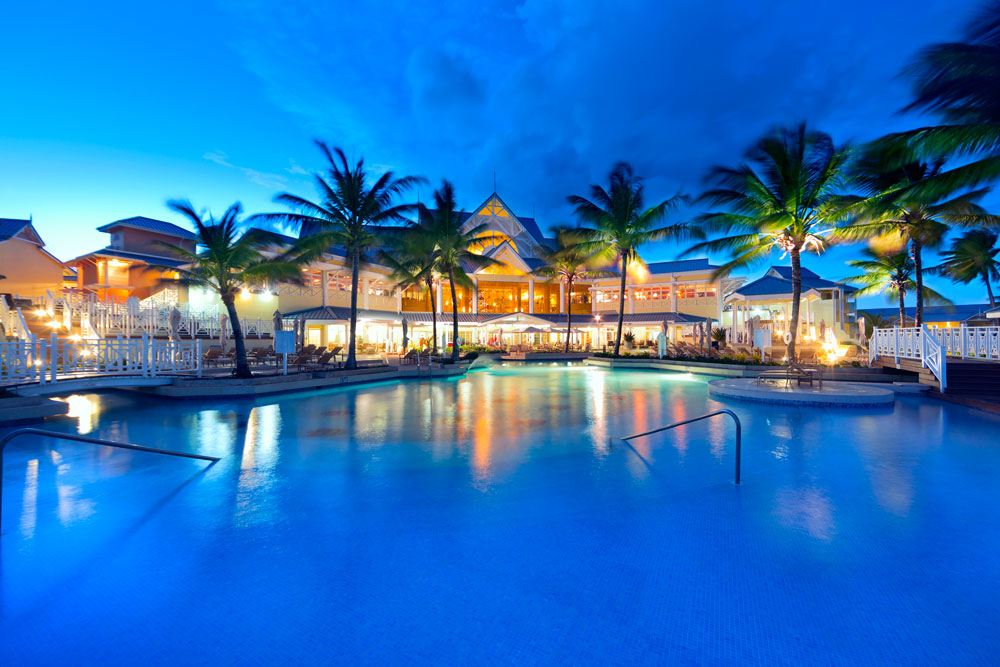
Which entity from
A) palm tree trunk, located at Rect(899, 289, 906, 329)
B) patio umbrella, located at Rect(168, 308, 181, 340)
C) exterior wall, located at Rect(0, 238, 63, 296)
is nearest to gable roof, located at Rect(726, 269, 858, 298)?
palm tree trunk, located at Rect(899, 289, 906, 329)

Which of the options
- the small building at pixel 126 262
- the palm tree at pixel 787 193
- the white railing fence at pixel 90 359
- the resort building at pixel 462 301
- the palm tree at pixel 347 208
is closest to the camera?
the white railing fence at pixel 90 359

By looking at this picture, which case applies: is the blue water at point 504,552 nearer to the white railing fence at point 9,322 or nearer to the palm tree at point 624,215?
the white railing fence at point 9,322

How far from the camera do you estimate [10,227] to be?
839 inches

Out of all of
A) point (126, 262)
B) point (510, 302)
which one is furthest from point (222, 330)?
point (510, 302)

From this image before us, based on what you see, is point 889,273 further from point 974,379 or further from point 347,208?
point 347,208

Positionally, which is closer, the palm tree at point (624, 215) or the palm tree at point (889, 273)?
the palm tree at point (889, 273)

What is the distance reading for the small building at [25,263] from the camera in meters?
20.5

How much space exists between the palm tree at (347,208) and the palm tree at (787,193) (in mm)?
12641

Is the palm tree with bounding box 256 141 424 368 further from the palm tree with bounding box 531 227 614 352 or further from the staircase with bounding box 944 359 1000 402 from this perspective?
the staircase with bounding box 944 359 1000 402

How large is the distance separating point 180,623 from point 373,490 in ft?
8.24

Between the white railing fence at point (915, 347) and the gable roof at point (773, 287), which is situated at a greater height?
the gable roof at point (773, 287)

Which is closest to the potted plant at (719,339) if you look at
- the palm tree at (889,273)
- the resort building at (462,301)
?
the resort building at (462,301)

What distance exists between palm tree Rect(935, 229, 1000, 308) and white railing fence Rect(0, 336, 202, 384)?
37.7 m

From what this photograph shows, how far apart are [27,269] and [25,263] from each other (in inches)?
11.4
